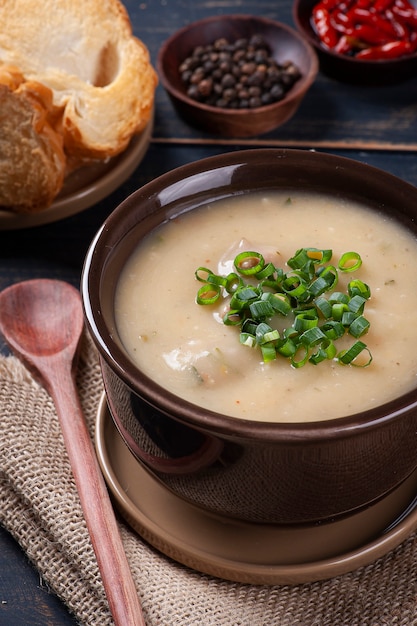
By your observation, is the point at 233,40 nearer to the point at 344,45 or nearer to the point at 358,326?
the point at 344,45

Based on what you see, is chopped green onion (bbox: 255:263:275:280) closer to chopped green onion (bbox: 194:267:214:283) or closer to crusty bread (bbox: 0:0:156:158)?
chopped green onion (bbox: 194:267:214:283)

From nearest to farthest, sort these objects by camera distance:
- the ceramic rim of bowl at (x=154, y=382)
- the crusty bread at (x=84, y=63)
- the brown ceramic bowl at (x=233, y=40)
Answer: the ceramic rim of bowl at (x=154, y=382), the crusty bread at (x=84, y=63), the brown ceramic bowl at (x=233, y=40)

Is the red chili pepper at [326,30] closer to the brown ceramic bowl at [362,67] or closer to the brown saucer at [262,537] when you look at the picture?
the brown ceramic bowl at [362,67]

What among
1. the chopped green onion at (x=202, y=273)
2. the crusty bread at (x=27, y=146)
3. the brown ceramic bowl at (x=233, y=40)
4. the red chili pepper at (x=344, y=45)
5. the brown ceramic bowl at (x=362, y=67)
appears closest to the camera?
the chopped green onion at (x=202, y=273)

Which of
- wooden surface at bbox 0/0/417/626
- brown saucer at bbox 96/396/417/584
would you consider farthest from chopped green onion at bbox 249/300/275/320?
wooden surface at bbox 0/0/417/626

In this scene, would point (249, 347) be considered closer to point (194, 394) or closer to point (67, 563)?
point (194, 394)

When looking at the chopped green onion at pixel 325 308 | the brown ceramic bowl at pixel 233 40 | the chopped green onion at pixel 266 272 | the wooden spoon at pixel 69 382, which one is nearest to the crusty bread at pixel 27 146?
the wooden spoon at pixel 69 382
